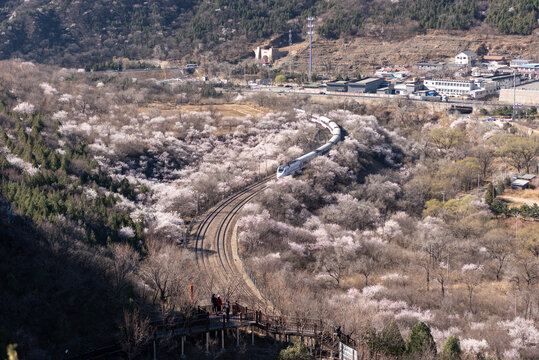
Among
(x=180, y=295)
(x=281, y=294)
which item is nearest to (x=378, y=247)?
(x=281, y=294)

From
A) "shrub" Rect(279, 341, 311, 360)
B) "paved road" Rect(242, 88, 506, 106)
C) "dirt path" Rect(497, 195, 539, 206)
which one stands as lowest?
"shrub" Rect(279, 341, 311, 360)

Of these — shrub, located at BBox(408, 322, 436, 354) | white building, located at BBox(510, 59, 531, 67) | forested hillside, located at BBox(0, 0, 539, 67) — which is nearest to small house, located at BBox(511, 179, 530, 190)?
shrub, located at BBox(408, 322, 436, 354)

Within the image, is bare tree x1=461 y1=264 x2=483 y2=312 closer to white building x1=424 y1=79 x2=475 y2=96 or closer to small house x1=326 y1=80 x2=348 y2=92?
white building x1=424 y1=79 x2=475 y2=96

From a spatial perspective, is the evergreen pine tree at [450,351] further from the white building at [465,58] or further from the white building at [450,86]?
the white building at [465,58]

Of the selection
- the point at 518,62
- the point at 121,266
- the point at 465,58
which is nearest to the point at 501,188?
the point at 121,266

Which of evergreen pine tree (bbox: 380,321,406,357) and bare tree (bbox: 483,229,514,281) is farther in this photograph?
bare tree (bbox: 483,229,514,281)

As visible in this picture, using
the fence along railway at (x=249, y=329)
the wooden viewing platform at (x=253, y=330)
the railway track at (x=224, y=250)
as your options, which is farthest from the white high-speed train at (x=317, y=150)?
the wooden viewing platform at (x=253, y=330)

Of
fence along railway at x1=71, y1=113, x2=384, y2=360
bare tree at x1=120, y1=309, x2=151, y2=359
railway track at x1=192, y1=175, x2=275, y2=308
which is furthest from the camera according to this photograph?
railway track at x1=192, y1=175, x2=275, y2=308

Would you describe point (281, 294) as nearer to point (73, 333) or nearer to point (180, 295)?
point (180, 295)
